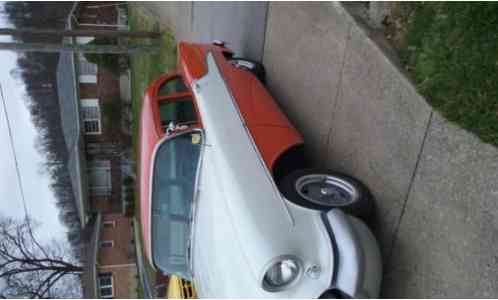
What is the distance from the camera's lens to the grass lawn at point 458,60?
9.33ft

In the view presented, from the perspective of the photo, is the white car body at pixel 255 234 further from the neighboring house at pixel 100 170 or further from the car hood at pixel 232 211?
the neighboring house at pixel 100 170

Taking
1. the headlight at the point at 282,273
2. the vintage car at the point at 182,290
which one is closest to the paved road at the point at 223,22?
the vintage car at the point at 182,290

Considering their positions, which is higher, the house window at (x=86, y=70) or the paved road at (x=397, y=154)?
the paved road at (x=397, y=154)

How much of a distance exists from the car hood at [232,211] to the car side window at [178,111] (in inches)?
8.7

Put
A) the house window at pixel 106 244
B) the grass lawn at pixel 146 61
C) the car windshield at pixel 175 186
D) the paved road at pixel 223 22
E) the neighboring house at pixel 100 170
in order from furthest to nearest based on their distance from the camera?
the house window at pixel 106 244 → the neighboring house at pixel 100 170 → the grass lawn at pixel 146 61 → the paved road at pixel 223 22 → the car windshield at pixel 175 186

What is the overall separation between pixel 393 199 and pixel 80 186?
525 inches

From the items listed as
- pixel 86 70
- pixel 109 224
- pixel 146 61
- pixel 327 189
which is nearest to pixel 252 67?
pixel 327 189

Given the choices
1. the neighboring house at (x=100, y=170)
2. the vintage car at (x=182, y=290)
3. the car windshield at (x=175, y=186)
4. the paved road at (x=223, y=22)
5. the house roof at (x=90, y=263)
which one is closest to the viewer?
the car windshield at (x=175, y=186)

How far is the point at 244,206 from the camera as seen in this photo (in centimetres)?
319

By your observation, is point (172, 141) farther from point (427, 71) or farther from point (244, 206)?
point (427, 71)

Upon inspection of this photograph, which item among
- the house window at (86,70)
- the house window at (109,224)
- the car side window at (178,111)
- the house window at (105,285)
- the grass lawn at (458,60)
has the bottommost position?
the house window at (105,285)

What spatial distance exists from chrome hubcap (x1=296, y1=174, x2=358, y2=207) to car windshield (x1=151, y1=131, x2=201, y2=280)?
3.28 feet

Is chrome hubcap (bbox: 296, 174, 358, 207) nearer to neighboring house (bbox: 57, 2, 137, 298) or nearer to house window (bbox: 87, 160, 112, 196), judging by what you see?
neighboring house (bbox: 57, 2, 137, 298)

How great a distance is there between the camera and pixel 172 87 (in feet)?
16.8
